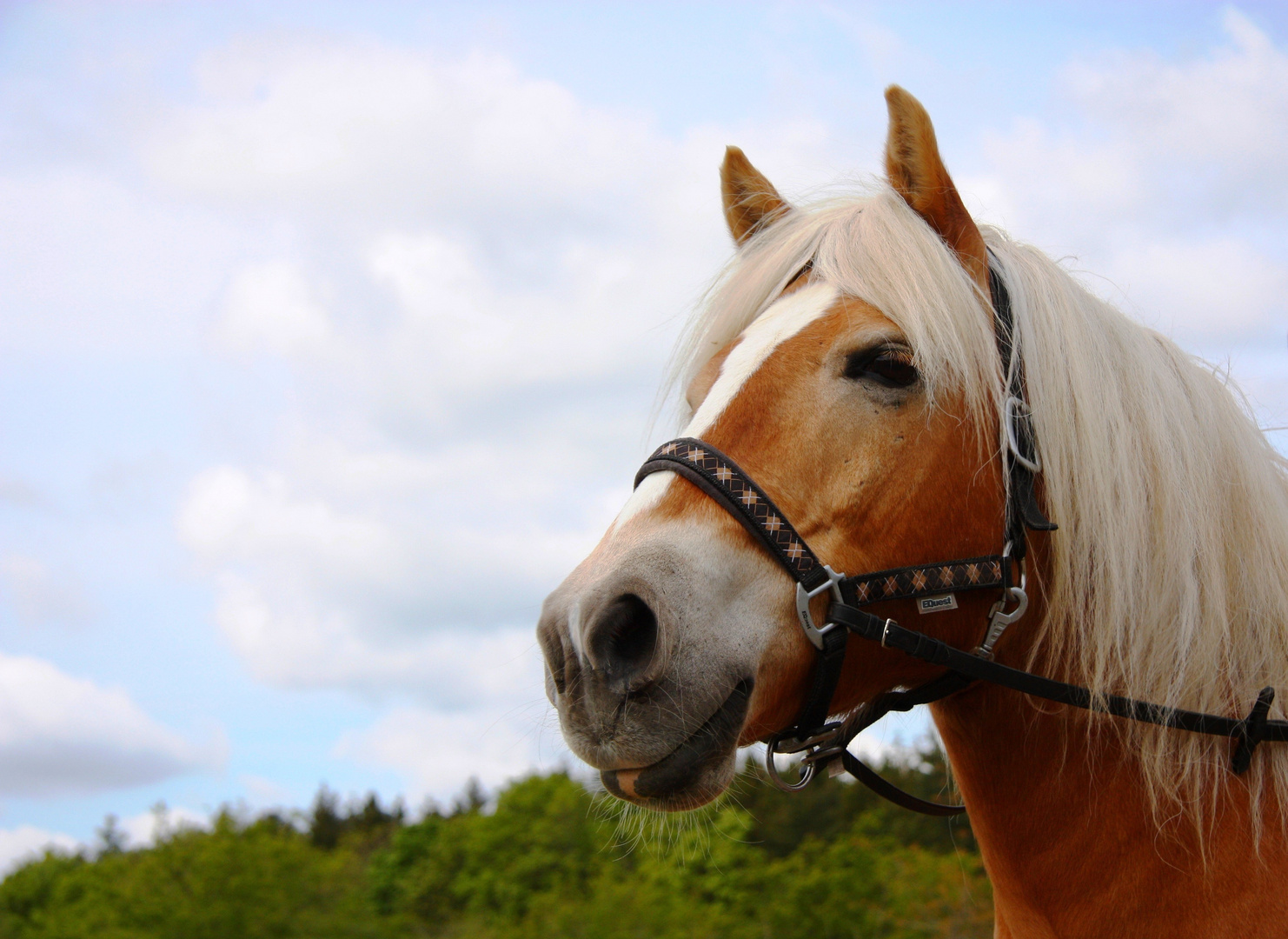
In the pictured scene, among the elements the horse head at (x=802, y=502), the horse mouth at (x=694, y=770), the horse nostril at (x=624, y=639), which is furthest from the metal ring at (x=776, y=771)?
the horse nostril at (x=624, y=639)

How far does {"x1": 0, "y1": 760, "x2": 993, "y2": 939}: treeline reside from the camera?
2752 centimetres

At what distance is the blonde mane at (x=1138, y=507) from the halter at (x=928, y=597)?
44 millimetres

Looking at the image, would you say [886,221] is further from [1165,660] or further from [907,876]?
[907,876]

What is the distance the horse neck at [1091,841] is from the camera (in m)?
2.19

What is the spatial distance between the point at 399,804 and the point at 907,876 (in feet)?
167

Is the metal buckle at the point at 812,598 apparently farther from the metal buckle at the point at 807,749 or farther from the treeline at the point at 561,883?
the treeline at the point at 561,883

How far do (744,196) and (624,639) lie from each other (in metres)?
1.98

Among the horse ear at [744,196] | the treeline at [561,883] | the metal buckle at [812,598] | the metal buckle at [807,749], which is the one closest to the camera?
the metal buckle at [812,598]

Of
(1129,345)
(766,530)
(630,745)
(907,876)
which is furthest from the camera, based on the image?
(907,876)

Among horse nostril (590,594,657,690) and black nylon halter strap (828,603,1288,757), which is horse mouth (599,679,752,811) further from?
black nylon halter strap (828,603,1288,757)

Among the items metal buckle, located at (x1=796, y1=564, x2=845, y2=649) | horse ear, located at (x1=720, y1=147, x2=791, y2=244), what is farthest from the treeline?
metal buckle, located at (x1=796, y1=564, x2=845, y2=649)

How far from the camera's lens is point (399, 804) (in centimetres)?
7062

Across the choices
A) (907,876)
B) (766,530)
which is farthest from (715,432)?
(907,876)

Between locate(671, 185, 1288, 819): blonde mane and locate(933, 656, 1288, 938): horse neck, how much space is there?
7cm
